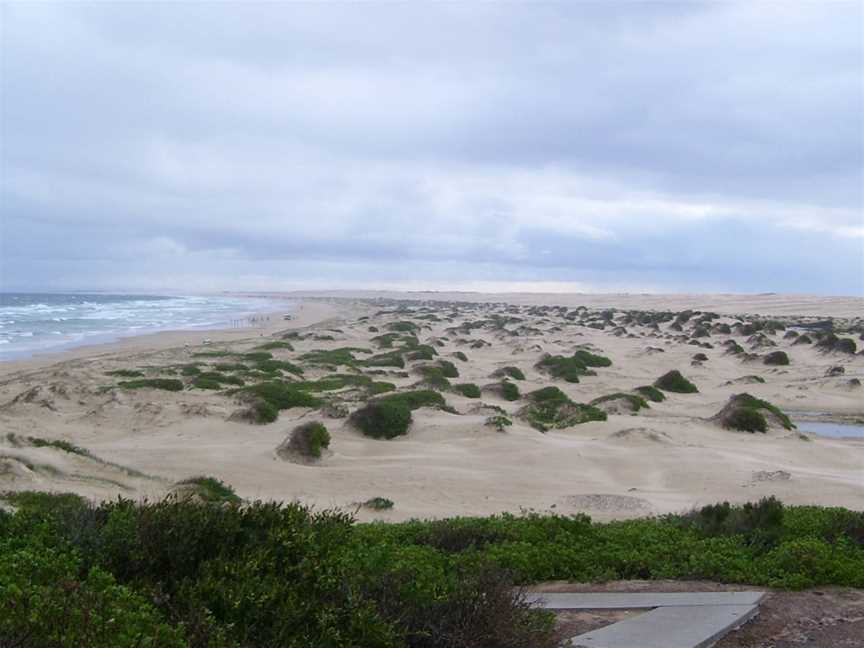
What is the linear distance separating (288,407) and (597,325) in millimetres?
38712

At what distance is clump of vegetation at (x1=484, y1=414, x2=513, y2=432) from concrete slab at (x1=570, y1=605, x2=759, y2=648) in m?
9.16

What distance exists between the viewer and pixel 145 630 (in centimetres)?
346

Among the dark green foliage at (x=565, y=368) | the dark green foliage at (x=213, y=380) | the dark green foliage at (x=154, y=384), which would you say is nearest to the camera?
the dark green foliage at (x=154, y=384)

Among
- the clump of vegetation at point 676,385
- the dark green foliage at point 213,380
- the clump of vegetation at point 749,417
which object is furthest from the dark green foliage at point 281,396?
the clump of vegetation at point 676,385

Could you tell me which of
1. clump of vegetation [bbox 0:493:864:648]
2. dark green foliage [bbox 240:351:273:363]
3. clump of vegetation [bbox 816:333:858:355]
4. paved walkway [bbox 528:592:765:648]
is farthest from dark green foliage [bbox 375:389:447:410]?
clump of vegetation [bbox 816:333:858:355]

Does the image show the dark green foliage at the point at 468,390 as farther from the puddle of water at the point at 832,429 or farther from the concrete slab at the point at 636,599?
the concrete slab at the point at 636,599

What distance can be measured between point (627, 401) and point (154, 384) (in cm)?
1200

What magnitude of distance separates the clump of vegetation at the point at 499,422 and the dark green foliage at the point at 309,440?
3.32m

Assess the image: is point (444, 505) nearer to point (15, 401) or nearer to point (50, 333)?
point (15, 401)

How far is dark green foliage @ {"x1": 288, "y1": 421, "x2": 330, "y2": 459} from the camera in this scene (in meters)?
13.1

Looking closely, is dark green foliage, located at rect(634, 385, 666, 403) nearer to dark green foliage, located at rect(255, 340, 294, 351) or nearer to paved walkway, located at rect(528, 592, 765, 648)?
paved walkway, located at rect(528, 592, 765, 648)

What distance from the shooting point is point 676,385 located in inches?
897

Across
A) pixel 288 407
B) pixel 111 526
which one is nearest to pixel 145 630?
pixel 111 526

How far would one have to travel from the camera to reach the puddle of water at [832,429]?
17.5 meters
